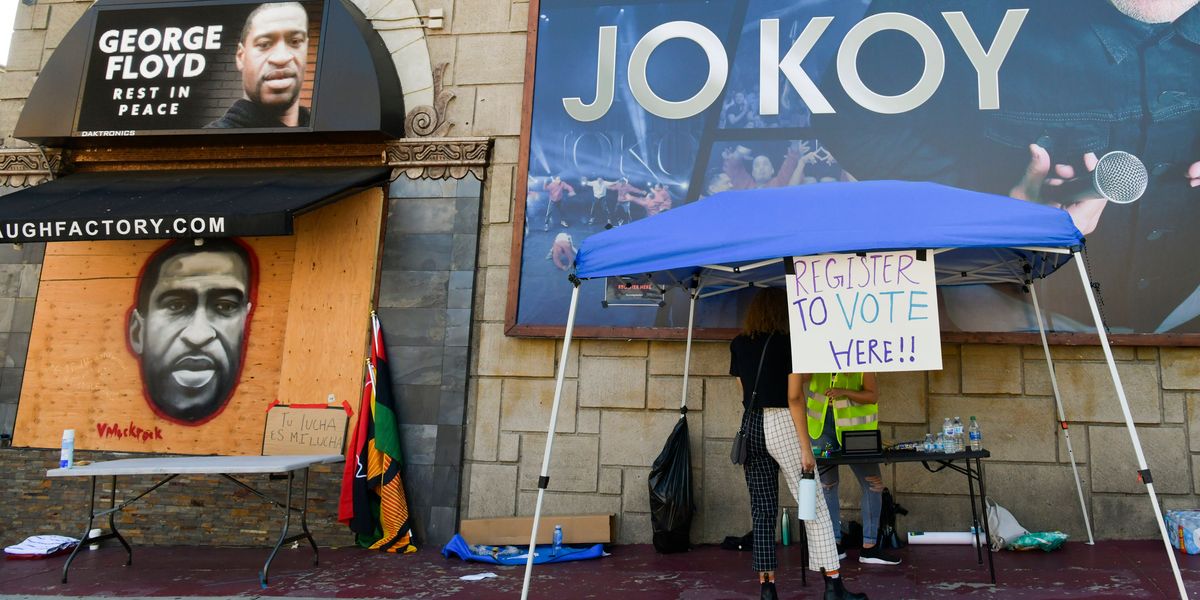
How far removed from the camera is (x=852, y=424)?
636 cm

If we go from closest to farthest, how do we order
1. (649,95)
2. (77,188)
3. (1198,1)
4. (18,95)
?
(1198,1) → (649,95) → (77,188) → (18,95)

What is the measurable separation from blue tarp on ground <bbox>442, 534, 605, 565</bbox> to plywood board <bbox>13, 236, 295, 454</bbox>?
8.48ft

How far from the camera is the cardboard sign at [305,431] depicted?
7945 millimetres

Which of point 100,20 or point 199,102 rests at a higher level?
point 100,20

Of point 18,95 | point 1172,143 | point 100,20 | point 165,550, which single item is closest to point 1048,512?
point 1172,143

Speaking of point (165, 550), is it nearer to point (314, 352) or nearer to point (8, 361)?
point (314, 352)

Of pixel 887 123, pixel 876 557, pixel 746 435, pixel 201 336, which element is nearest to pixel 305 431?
pixel 201 336

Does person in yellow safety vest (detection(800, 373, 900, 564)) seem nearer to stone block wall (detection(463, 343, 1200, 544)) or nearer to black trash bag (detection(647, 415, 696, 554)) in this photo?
stone block wall (detection(463, 343, 1200, 544))

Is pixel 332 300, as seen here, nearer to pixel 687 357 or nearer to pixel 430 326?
pixel 430 326

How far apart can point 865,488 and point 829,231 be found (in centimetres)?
249

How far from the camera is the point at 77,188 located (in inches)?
338

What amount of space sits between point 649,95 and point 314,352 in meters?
4.27

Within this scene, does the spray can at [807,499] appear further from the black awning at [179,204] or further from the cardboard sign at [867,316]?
the black awning at [179,204]

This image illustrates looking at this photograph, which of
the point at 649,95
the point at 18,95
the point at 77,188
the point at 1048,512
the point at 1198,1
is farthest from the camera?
the point at 18,95
